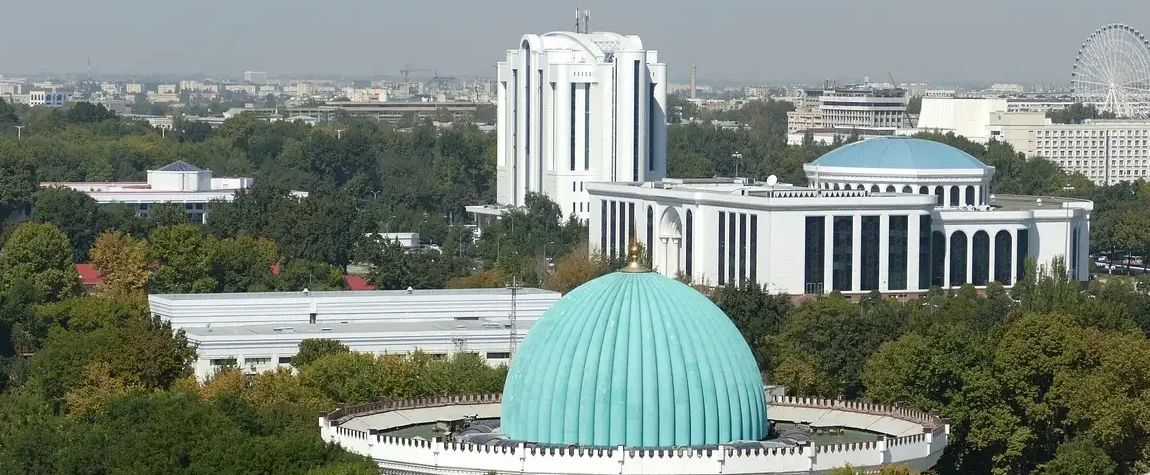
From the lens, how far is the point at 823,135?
18575 centimetres

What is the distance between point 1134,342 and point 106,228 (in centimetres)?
4805

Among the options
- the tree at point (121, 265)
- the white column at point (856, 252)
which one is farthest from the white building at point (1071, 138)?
the tree at point (121, 265)

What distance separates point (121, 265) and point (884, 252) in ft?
77.8

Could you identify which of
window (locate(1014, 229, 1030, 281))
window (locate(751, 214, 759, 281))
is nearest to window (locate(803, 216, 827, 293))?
window (locate(751, 214, 759, 281))

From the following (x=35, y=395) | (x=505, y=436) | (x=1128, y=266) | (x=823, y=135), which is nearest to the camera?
(x=505, y=436)

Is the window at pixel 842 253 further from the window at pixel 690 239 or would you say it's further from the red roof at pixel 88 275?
the red roof at pixel 88 275

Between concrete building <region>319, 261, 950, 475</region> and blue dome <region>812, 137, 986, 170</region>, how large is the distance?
5427 centimetres

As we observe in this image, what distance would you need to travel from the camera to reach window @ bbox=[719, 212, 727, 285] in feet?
297

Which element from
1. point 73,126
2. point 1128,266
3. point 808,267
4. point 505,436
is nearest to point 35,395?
point 505,436

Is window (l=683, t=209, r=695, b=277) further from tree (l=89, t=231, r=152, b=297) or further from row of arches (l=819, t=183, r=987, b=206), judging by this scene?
tree (l=89, t=231, r=152, b=297)

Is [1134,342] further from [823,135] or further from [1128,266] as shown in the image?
[823,135]

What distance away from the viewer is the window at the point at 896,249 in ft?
292

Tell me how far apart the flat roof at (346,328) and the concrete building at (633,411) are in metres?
23.2

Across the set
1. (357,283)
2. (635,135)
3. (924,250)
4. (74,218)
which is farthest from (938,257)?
(74,218)
